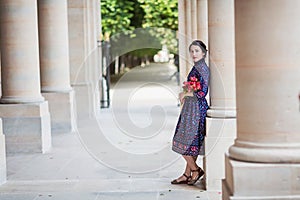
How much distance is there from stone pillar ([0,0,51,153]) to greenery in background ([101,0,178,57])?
28.9m

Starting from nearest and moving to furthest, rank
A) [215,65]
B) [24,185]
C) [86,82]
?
[215,65] → [24,185] → [86,82]

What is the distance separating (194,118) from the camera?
9383 mm

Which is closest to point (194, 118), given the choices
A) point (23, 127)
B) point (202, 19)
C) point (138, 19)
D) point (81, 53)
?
point (23, 127)

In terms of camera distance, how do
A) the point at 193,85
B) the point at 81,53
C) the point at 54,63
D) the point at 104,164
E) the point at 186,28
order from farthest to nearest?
the point at 186,28
the point at 81,53
the point at 54,63
the point at 104,164
the point at 193,85

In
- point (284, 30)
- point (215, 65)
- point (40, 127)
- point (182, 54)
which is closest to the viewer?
point (284, 30)

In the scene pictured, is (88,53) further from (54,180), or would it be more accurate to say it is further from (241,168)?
(241,168)

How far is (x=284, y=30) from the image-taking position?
19.7 feet

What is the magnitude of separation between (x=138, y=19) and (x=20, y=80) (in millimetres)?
34362

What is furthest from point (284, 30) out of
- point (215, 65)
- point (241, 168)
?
point (215, 65)

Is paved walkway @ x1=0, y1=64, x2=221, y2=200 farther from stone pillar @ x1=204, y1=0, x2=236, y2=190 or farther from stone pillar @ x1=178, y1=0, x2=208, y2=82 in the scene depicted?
stone pillar @ x1=178, y1=0, x2=208, y2=82

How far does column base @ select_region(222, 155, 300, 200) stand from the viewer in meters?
5.98

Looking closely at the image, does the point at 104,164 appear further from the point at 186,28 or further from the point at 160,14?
the point at 160,14

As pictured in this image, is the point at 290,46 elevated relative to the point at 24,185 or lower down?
elevated

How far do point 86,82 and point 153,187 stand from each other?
11.1m
